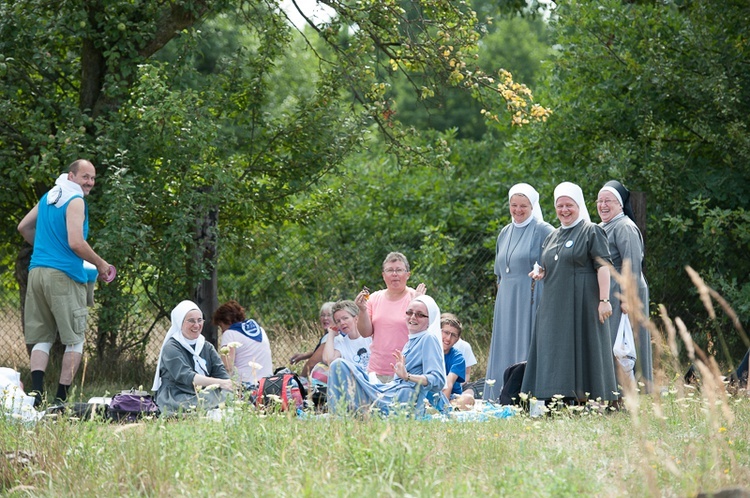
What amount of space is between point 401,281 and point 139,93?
3077mm

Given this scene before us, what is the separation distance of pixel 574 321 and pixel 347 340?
209cm

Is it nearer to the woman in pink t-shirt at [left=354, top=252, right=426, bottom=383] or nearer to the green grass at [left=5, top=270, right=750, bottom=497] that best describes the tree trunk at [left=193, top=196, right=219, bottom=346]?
the woman in pink t-shirt at [left=354, top=252, right=426, bottom=383]

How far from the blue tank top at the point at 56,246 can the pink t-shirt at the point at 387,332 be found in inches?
92.1

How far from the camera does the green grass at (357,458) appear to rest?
4.55 m

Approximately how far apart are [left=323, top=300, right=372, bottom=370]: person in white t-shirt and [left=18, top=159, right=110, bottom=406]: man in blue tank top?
194cm

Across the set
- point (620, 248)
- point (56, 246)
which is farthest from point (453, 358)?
point (56, 246)

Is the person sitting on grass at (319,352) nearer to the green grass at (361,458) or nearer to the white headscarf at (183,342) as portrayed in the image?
the white headscarf at (183,342)

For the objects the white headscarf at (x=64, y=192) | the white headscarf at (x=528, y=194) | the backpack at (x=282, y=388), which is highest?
the white headscarf at (x=528, y=194)

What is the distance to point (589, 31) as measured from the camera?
12.4 metres

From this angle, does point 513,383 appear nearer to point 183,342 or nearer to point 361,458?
point 183,342

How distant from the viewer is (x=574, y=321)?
25.1ft

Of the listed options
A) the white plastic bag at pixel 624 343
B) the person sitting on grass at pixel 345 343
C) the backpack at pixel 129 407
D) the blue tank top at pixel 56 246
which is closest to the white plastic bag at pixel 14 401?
the backpack at pixel 129 407

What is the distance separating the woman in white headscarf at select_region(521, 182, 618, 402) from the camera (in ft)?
24.8

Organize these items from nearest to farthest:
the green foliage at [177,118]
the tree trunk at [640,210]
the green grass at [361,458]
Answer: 1. the green grass at [361,458]
2. the green foliage at [177,118]
3. the tree trunk at [640,210]
